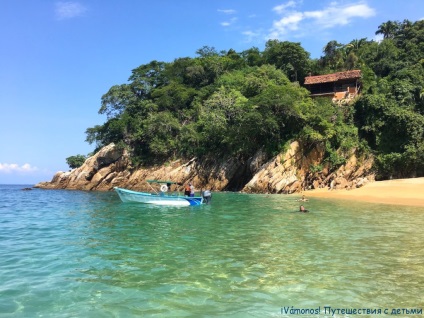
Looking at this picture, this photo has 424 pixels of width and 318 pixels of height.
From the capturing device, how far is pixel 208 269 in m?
8.94

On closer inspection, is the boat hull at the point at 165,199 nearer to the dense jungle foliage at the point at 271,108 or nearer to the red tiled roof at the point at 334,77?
the dense jungle foliage at the point at 271,108

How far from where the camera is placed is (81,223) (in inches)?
698

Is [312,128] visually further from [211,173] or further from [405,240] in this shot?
[405,240]

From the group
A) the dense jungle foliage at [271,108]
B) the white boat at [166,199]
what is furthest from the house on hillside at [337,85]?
the white boat at [166,199]

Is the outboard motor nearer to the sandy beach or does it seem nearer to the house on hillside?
the sandy beach

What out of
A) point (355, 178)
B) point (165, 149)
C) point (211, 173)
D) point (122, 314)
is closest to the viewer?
point (122, 314)

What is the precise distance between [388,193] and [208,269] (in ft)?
91.8

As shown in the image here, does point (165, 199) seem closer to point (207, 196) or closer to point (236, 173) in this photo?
point (207, 196)

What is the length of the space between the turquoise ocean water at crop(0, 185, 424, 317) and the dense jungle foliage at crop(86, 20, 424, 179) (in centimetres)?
2587

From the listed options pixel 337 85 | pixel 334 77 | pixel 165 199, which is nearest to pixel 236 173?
pixel 165 199

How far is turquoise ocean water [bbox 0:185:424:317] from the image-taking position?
665cm

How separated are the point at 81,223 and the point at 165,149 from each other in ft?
117

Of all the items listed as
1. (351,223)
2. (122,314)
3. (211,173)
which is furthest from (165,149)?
(122,314)

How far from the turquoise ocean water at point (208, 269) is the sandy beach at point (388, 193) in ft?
44.5
